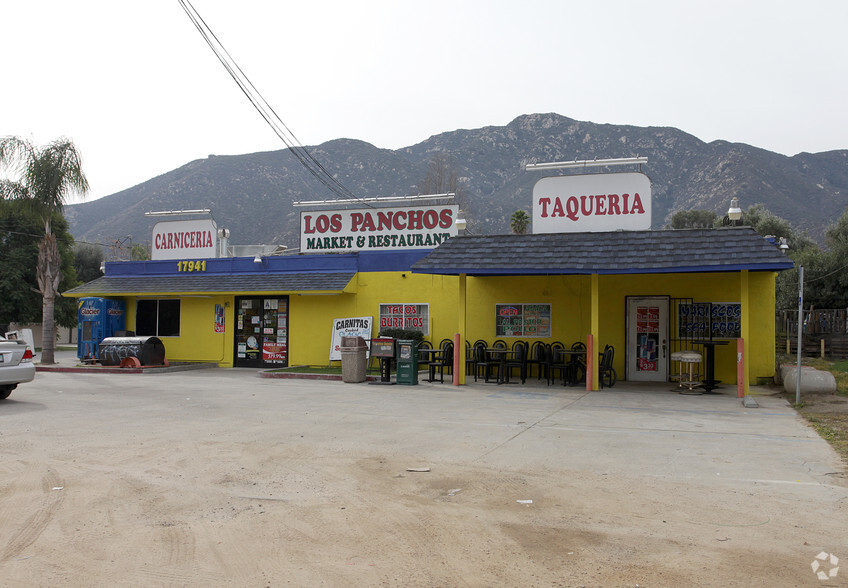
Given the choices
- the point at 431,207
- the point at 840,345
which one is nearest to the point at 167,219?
the point at 431,207

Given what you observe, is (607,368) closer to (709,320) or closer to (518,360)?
(518,360)

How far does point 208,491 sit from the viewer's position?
6.59 m

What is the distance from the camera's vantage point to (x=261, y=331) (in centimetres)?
2258

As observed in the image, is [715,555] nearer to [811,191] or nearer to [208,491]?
[208,491]

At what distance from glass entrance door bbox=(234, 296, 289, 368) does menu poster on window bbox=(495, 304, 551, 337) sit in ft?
24.2

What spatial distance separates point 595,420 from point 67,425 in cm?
865

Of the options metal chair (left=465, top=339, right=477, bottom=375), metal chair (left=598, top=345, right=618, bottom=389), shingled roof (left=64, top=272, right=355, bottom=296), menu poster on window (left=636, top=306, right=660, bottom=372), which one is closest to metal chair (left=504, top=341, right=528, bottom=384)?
metal chair (left=465, top=339, right=477, bottom=375)

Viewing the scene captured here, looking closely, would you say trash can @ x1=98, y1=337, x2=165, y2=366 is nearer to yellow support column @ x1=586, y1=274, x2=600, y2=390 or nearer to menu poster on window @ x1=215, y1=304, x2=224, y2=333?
menu poster on window @ x1=215, y1=304, x2=224, y2=333

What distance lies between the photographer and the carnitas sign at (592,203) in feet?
57.2

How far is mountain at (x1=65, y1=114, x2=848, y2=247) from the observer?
8181cm

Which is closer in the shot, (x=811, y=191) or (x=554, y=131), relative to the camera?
(x=811, y=191)

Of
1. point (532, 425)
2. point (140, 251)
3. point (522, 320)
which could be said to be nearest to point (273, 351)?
point (522, 320)

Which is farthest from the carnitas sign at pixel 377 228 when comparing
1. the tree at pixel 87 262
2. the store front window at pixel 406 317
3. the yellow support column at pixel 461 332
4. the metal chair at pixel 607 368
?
the tree at pixel 87 262

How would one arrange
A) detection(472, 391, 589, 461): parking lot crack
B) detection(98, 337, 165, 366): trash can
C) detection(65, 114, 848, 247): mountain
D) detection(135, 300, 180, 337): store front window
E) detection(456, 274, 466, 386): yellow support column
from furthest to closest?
detection(65, 114, 848, 247): mountain
detection(135, 300, 180, 337): store front window
detection(98, 337, 165, 366): trash can
detection(456, 274, 466, 386): yellow support column
detection(472, 391, 589, 461): parking lot crack
